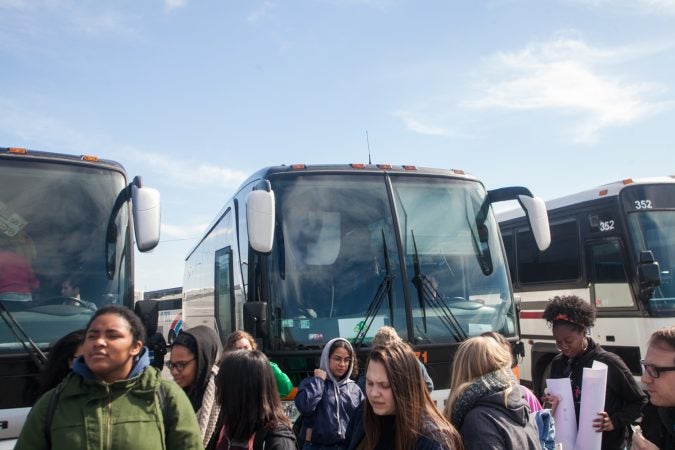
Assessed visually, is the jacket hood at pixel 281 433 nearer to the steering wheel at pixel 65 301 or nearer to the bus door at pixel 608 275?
the steering wheel at pixel 65 301

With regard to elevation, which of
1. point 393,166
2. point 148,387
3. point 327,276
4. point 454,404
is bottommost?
point 454,404

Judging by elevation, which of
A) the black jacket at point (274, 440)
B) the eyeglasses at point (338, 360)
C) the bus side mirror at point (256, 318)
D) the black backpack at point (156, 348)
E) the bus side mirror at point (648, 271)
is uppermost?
the bus side mirror at point (648, 271)

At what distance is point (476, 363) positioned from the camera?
3018 millimetres

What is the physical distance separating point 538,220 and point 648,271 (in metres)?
2.39

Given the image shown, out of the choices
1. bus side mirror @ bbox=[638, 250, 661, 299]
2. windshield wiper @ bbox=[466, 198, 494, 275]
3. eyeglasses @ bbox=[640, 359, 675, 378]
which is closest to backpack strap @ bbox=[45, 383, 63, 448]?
eyeglasses @ bbox=[640, 359, 675, 378]

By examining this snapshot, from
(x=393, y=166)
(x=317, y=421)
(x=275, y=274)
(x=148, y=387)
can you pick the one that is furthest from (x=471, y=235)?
(x=148, y=387)

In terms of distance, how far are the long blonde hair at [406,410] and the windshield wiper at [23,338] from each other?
315cm

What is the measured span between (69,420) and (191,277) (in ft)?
33.7

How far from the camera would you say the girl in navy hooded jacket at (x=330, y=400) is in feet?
14.8

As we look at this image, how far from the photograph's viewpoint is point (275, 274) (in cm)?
583

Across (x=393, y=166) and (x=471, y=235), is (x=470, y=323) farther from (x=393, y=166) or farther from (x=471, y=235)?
(x=393, y=166)

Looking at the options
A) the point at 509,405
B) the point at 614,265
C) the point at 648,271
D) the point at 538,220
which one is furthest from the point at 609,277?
the point at 509,405

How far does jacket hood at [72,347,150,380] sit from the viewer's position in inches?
105

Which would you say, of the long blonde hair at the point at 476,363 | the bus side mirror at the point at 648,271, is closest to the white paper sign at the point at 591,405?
the long blonde hair at the point at 476,363
